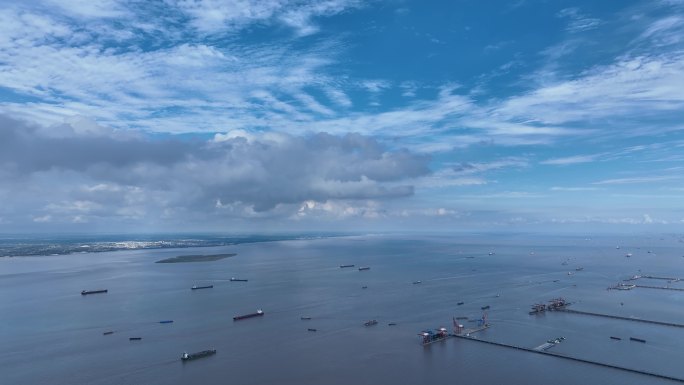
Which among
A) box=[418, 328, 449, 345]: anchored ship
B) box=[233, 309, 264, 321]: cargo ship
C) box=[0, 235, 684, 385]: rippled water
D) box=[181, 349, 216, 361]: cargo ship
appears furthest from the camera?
box=[233, 309, 264, 321]: cargo ship

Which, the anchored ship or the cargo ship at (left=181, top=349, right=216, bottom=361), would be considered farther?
the anchored ship

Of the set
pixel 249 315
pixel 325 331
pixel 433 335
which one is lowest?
pixel 325 331

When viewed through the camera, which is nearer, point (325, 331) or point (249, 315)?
point (325, 331)

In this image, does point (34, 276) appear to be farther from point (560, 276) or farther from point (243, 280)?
point (560, 276)

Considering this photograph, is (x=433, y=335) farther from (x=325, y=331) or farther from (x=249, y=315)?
(x=249, y=315)

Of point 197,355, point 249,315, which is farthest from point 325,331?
point 197,355

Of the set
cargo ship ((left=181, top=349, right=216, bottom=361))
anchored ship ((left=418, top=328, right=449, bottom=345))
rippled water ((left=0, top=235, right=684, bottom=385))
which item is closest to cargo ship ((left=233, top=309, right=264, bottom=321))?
rippled water ((left=0, top=235, right=684, bottom=385))

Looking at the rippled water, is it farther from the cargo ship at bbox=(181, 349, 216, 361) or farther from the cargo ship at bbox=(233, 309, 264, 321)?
the cargo ship at bbox=(233, 309, 264, 321)

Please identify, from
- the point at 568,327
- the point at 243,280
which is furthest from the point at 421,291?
the point at 243,280

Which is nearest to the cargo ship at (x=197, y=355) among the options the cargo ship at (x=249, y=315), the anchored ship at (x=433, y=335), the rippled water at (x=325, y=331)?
the rippled water at (x=325, y=331)
